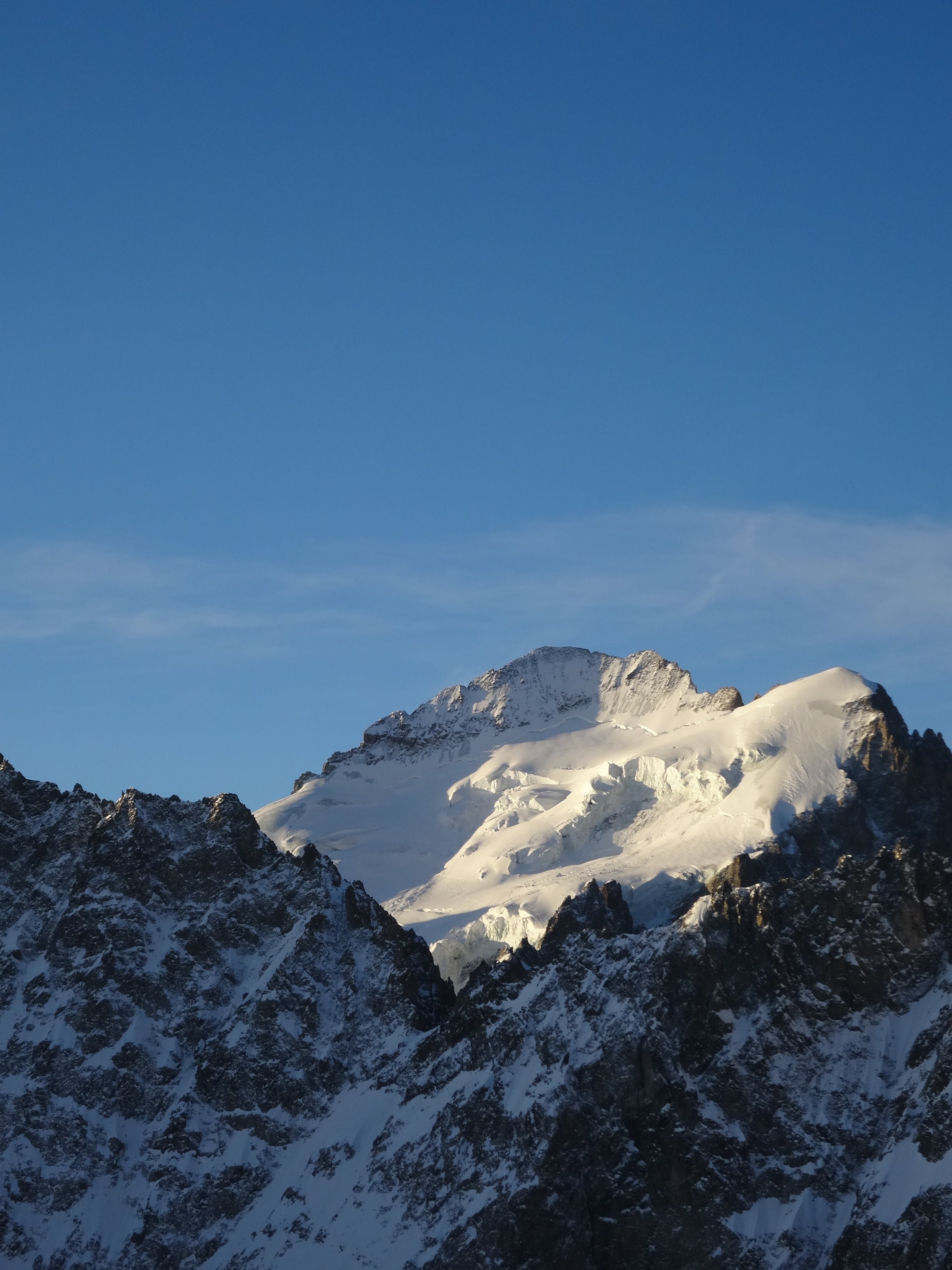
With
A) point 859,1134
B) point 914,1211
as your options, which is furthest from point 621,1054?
point 914,1211

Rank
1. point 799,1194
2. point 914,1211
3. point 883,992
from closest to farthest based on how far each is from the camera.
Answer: point 914,1211 → point 799,1194 → point 883,992

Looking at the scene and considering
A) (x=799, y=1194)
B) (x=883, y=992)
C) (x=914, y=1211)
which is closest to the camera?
(x=914, y=1211)

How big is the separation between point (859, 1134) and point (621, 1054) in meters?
25.3

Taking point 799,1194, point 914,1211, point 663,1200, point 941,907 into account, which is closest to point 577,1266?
point 663,1200

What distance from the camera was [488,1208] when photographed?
195250mm

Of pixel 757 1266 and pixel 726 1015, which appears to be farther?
pixel 726 1015

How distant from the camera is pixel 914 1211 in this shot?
171125 millimetres

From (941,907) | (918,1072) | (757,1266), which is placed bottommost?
(757,1266)

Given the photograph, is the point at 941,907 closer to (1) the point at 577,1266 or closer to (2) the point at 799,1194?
(2) the point at 799,1194

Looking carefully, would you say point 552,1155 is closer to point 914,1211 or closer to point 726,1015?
point 726,1015

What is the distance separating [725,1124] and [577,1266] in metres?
19.9

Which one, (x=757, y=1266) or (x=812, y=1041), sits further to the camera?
(x=812, y=1041)

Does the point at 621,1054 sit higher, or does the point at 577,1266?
the point at 621,1054

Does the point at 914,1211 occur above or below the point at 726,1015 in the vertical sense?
below
